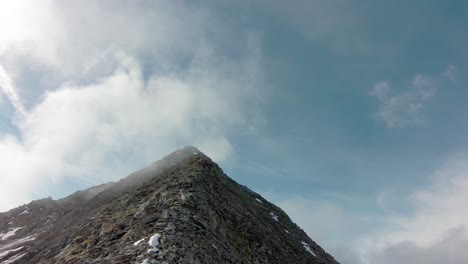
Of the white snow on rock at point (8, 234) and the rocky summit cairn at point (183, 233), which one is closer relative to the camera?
the rocky summit cairn at point (183, 233)

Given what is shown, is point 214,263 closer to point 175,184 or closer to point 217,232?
point 217,232

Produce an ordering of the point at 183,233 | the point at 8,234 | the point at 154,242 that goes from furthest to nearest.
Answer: the point at 8,234 → the point at 183,233 → the point at 154,242

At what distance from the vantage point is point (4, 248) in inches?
2441

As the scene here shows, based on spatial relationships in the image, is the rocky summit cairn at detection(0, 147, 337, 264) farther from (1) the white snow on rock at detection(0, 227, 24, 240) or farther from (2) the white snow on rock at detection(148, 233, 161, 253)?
(1) the white snow on rock at detection(0, 227, 24, 240)

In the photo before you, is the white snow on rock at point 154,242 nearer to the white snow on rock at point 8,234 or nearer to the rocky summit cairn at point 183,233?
the rocky summit cairn at point 183,233

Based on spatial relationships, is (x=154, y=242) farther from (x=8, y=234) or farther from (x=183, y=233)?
(x=8, y=234)

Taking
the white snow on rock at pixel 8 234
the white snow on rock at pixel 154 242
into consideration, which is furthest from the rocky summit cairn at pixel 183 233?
the white snow on rock at pixel 8 234

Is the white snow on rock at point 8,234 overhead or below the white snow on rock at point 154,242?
overhead

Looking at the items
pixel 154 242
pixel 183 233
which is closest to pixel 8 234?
pixel 183 233

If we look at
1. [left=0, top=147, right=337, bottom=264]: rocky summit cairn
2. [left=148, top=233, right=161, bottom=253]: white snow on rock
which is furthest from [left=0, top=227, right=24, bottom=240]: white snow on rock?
[left=148, top=233, right=161, bottom=253]: white snow on rock

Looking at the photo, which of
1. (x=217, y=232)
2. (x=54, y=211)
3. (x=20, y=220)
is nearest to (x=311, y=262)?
(x=217, y=232)

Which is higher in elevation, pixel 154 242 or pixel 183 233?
pixel 183 233

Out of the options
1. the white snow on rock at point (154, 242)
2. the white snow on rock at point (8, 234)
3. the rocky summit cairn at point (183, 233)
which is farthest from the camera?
the white snow on rock at point (8, 234)

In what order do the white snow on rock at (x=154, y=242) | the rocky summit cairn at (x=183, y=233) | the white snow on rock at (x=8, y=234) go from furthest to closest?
the white snow on rock at (x=8, y=234) → the rocky summit cairn at (x=183, y=233) → the white snow on rock at (x=154, y=242)
